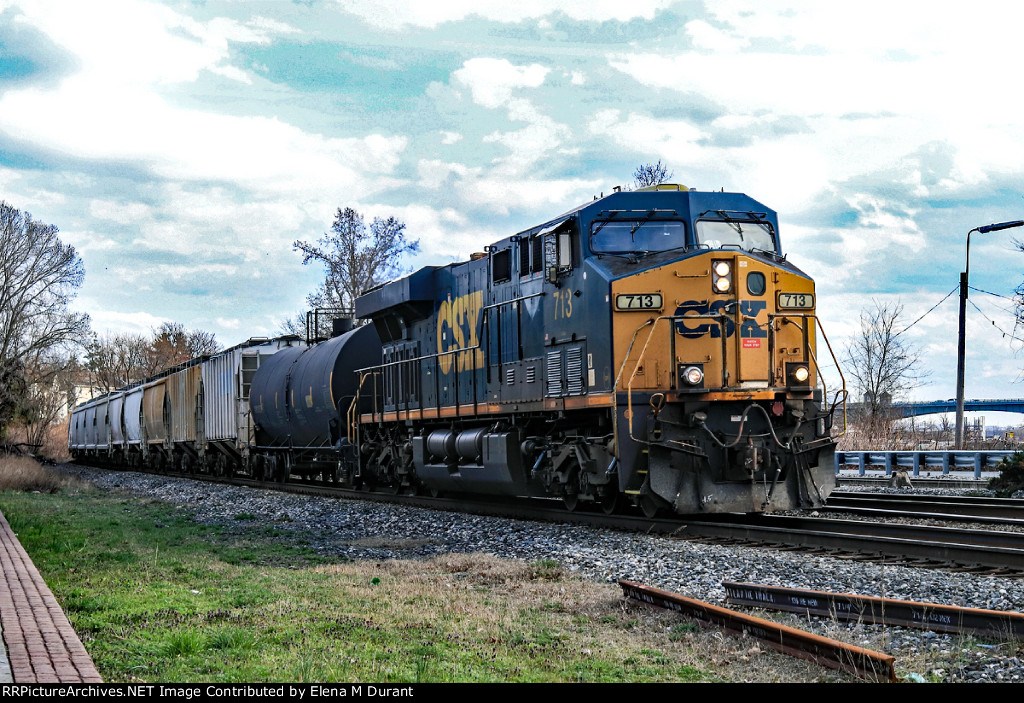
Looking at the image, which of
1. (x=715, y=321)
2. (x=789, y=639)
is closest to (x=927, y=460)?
(x=715, y=321)

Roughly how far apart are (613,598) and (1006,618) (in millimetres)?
3012

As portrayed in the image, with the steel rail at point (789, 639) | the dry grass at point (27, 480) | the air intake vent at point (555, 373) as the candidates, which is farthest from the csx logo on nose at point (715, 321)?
the dry grass at point (27, 480)

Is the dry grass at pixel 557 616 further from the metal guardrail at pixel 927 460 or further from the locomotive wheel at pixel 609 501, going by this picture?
the metal guardrail at pixel 927 460

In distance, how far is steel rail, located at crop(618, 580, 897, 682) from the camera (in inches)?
201

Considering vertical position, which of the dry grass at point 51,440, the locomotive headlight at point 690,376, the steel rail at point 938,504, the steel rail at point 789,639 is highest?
the locomotive headlight at point 690,376

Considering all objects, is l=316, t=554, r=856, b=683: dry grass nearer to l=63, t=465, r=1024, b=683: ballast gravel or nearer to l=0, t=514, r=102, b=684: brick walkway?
l=63, t=465, r=1024, b=683: ballast gravel

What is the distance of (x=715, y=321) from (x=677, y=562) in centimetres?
365

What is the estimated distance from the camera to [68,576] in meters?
9.26

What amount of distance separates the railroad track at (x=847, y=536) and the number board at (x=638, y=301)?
8.75 feet

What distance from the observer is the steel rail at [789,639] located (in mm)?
5098

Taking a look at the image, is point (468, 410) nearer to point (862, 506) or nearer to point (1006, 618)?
point (862, 506)

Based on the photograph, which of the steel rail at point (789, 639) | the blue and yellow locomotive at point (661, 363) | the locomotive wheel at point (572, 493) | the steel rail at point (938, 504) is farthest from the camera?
the locomotive wheel at point (572, 493)

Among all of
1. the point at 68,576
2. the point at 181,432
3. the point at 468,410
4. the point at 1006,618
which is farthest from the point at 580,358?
the point at 181,432

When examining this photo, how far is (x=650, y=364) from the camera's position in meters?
12.2
